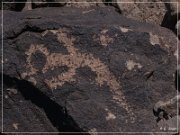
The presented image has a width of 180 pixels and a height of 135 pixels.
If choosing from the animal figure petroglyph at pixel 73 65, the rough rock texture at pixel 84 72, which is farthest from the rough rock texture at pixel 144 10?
the animal figure petroglyph at pixel 73 65

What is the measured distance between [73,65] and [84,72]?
0.15 feet

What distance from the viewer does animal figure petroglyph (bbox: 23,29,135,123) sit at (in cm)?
170

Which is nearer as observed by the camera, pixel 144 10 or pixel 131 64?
pixel 131 64

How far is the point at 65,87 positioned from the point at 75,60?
0.33ft

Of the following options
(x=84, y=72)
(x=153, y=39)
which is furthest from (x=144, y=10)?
(x=84, y=72)

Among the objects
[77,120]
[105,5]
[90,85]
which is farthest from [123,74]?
[105,5]

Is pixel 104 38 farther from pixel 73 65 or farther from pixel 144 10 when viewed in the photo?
pixel 144 10

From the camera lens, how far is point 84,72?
170 centimetres

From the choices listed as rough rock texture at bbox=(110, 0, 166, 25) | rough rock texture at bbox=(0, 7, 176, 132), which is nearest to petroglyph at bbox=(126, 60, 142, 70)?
rough rock texture at bbox=(0, 7, 176, 132)

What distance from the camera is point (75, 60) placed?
1708mm

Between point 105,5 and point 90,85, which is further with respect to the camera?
point 105,5

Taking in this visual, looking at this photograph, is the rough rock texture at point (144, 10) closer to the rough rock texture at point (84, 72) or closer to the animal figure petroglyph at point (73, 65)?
the rough rock texture at point (84, 72)

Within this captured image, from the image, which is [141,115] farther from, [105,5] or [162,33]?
[105,5]

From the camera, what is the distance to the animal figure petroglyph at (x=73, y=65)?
1.70 m
